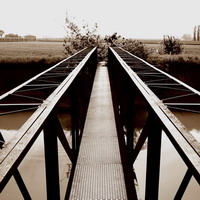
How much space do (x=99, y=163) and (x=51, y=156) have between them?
184 centimetres

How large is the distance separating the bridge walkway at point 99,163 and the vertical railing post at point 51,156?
2.62 ft

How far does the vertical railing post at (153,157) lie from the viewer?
7.52 ft

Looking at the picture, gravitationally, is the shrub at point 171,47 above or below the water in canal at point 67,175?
above

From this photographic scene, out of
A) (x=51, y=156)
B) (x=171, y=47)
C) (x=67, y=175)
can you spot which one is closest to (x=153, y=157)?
(x=51, y=156)

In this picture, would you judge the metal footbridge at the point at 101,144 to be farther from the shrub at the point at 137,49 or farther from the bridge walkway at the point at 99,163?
the shrub at the point at 137,49

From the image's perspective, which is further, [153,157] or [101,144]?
[101,144]

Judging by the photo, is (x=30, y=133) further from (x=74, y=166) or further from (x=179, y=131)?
(x=74, y=166)

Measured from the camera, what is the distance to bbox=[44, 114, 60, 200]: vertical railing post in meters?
2.39

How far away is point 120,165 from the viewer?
4.12 m

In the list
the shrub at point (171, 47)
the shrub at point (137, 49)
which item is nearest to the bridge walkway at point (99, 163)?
the shrub at point (137, 49)

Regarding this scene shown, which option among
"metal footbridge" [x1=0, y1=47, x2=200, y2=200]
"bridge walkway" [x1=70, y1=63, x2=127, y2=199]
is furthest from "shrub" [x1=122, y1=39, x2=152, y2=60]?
"bridge walkway" [x1=70, y1=63, x2=127, y2=199]

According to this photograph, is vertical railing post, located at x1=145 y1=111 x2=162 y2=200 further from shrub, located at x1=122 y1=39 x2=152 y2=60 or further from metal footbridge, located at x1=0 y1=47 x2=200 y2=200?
shrub, located at x1=122 y1=39 x2=152 y2=60

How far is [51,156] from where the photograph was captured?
2.49m

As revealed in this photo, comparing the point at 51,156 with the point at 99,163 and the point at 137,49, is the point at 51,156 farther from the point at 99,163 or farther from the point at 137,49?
the point at 137,49
